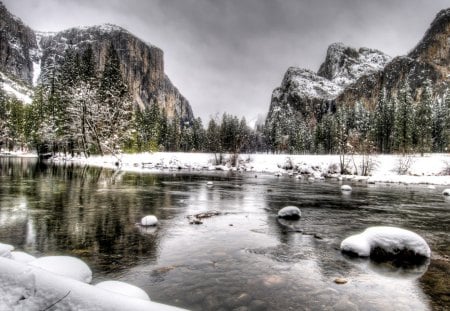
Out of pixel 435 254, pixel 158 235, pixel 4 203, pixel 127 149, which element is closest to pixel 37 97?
pixel 127 149

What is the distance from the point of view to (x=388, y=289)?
18.6ft

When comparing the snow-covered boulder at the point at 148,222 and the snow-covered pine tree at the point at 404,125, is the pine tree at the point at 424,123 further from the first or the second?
the snow-covered boulder at the point at 148,222

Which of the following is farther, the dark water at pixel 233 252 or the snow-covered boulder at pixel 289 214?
the snow-covered boulder at pixel 289 214

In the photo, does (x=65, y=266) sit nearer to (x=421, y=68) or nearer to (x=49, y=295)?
(x=49, y=295)

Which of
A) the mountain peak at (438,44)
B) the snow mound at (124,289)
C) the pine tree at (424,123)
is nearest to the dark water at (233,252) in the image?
the snow mound at (124,289)

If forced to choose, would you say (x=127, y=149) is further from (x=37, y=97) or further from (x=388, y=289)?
(x=388, y=289)

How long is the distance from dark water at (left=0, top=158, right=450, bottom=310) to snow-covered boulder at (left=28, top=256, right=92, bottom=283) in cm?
64

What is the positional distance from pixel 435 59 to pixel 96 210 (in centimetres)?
19786

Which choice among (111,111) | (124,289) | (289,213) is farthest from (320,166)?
(124,289)

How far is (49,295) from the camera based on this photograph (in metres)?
2.38

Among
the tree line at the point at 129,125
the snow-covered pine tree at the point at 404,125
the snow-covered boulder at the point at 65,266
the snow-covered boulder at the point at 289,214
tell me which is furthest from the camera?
the snow-covered pine tree at the point at 404,125

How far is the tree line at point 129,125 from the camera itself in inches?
1896

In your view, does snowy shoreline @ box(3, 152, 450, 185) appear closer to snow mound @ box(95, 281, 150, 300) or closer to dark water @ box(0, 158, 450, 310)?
dark water @ box(0, 158, 450, 310)

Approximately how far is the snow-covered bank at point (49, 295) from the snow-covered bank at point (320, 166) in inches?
1325
